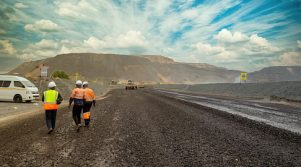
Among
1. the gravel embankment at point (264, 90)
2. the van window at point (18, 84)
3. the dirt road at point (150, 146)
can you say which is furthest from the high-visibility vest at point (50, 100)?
the gravel embankment at point (264, 90)

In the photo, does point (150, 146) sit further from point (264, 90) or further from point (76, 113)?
point (264, 90)

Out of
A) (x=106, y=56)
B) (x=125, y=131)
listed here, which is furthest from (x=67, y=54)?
(x=125, y=131)

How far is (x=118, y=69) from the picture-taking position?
519 ft

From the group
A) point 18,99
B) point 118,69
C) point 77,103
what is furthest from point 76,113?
point 118,69

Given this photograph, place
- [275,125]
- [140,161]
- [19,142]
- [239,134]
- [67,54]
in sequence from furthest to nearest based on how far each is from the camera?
[67,54] < [275,125] < [239,134] < [19,142] < [140,161]

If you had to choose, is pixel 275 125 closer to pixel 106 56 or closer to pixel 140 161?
pixel 140 161

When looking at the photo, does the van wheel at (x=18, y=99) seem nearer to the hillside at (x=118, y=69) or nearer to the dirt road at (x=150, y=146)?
the dirt road at (x=150, y=146)

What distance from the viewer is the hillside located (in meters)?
148

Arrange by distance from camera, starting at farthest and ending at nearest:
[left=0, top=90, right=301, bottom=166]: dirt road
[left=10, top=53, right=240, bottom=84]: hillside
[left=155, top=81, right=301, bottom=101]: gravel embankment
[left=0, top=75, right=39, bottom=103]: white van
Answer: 1. [left=10, top=53, right=240, bottom=84]: hillside
2. [left=155, top=81, right=301, bottom=101]: gravel embankment
3. [left=0, top=75, right=39, bottom=103]: white van
4. [left=0, top=90, right=301, bottom=166]: dirt road

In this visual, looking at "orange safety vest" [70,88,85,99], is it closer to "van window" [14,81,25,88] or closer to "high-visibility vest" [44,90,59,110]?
"high-visibility vest" [44,90,59,110]

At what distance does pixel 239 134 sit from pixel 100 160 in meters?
5.07

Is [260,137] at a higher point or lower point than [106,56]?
lower

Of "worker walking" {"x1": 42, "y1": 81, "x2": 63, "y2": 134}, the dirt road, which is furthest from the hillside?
the dirt road

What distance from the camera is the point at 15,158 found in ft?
15.7
